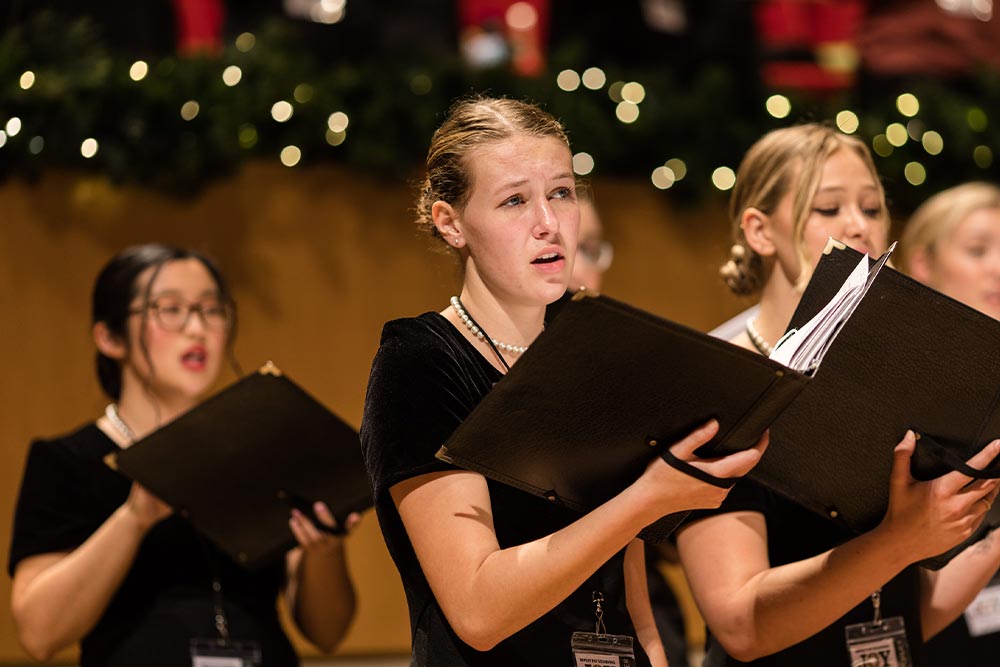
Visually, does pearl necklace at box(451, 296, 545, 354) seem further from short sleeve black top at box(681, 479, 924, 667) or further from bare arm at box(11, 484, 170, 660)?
bare arm at box(11, 484, 170, 660)

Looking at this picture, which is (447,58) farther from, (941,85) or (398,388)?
(398,388)

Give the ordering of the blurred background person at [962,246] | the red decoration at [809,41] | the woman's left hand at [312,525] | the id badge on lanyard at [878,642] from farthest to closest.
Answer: the red decoration at [809,41] → the blurred background person at [962,246] → the woman's left hand at [312,525] → the id badge on lanyard at [878,642]

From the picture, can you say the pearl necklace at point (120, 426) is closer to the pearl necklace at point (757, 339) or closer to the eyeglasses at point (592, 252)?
the eyeglasses at point (592, 252)

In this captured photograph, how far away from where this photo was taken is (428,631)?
1.70m

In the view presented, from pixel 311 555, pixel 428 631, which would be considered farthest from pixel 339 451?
pixel 428 631

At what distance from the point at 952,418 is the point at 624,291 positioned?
2.72 m

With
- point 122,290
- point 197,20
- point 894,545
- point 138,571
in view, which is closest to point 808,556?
point 894,545

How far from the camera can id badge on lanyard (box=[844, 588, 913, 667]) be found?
209 cm

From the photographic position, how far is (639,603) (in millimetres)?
1848

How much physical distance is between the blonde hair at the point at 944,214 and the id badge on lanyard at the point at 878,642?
146 centimetres

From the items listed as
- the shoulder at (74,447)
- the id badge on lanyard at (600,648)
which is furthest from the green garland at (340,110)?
the id badge on lanyard at (600,648)

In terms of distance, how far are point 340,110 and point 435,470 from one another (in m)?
2.55

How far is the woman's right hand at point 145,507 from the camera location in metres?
2.60

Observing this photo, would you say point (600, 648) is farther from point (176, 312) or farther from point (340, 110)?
point (340, 110)
